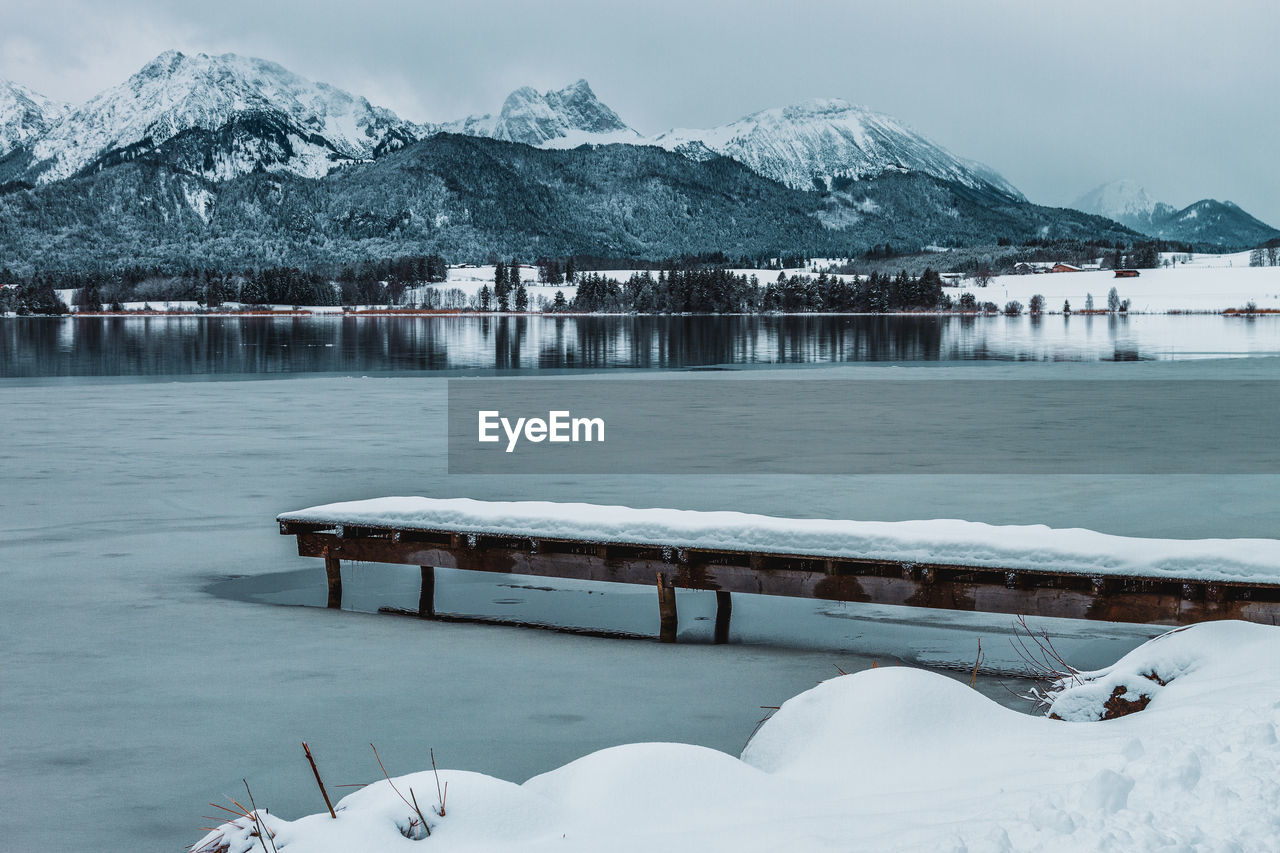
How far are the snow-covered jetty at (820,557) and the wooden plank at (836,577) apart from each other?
11mm

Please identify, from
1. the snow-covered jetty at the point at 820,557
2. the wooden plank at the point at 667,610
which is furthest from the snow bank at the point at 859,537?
the wooden plank at the point at 667,610

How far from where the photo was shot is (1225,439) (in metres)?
25.7

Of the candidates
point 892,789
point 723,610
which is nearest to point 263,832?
point 892,789

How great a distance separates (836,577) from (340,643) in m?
4.49

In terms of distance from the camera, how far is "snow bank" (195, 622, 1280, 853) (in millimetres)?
5137

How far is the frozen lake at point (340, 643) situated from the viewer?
7.75 m

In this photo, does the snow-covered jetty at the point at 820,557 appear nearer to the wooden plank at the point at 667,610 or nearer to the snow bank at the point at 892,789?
the wooden plank at the point at 667,610

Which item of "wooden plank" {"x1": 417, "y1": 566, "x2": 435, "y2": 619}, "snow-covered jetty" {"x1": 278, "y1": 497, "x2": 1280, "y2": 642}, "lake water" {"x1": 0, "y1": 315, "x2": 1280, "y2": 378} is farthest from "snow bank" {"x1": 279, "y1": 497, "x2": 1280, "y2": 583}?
"lake water" {"x1": 0, "y1": 315, "x2": 1280, "y2": 378}

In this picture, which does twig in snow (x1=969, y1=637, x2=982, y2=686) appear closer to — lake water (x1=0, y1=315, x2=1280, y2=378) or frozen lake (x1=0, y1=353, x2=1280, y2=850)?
frozen lake (x1=0, y1=353, x2=1280, y2=850)

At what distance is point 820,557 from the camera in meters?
10.6

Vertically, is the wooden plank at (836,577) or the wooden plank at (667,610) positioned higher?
the wooden plank at (836,577)

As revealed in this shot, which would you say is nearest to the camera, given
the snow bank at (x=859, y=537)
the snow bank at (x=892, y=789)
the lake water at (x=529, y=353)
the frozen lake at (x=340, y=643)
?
the snow bank at (x=892, y=789)

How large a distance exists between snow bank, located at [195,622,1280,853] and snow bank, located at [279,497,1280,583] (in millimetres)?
2491

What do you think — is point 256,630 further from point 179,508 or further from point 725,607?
point 179,508
